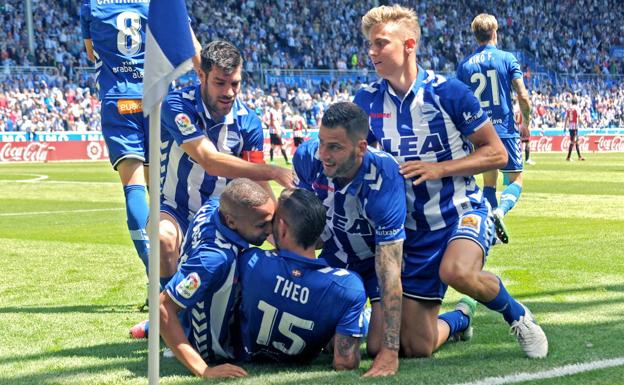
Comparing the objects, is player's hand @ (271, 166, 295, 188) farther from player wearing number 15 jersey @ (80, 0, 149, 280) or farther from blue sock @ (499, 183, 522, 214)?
blue sock @ (499, 183, 522, 214)

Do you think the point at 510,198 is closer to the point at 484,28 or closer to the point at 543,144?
the point at 484,28

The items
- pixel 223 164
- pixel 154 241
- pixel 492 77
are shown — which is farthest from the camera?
pixel 492 77

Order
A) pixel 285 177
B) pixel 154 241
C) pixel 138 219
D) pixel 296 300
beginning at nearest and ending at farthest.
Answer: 1. pixel 154 241
2. pixel 296 300
3. pixel 285 177
4. pixel 138 219

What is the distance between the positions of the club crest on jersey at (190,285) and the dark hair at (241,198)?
0.39 m

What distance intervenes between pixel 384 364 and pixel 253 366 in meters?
0.76

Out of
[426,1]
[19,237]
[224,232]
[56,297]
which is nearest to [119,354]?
[224,232]

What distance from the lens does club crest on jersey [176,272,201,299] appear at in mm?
5121

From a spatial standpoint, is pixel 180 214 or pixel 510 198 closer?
pixel 180 214

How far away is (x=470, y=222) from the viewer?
5.90 meters

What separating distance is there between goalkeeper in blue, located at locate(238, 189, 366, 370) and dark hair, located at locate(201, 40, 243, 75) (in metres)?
1.23

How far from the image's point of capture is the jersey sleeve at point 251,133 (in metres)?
6.70

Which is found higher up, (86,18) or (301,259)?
(86,18)

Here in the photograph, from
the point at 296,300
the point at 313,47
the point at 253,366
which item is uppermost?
the point at 296,300

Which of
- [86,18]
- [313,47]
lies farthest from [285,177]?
[313,47]
